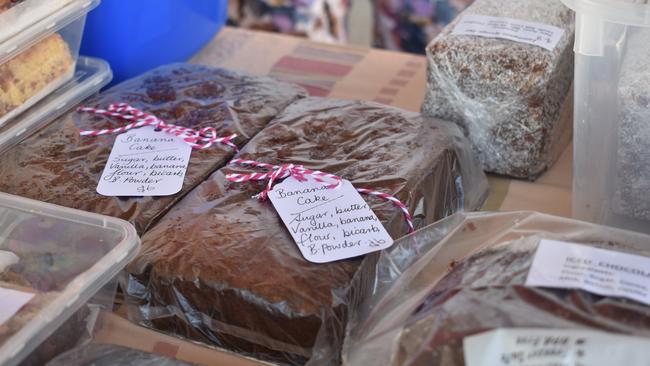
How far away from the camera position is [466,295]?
75 centimetres

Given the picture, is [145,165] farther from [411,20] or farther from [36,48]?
[411,20]

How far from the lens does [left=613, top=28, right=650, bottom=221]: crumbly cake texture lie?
0.98 metres

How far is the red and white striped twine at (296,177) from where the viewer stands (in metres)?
1.01

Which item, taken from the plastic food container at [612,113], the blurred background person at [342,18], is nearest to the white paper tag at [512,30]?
the plastic food container at [612,113]

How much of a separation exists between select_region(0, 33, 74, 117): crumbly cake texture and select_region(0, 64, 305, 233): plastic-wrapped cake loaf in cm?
6

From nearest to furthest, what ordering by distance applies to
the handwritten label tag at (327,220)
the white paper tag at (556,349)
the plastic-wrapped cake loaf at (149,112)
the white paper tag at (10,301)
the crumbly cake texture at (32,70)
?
the white paper tag at (556,349) → the white paper tag at (10,301) → the handwritten label tag at (327,220) → the plastic-wrapped cake loaf at (149,112) → the crumbly cake texture at (32,70)

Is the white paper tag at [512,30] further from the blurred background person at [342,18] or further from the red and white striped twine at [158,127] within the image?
the blurred background person at [342,18]

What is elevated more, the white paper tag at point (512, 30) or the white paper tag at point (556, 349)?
the white paper tag at point (512, 30)

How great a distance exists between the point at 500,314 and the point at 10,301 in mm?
486

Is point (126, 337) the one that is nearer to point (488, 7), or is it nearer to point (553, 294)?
point (553, 294)

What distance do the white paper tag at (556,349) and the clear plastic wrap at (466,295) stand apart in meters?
0.01

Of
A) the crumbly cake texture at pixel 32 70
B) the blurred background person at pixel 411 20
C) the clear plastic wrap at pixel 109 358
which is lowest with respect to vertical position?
the blurred background person at pixel 411 20

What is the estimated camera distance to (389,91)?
4.97 ft

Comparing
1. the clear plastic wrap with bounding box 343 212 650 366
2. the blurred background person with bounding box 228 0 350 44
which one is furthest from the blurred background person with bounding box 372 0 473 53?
the clear plastic wrap with bounding box 343 212 650 366
